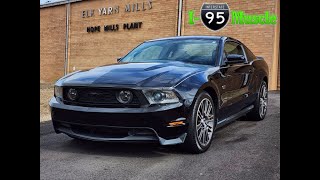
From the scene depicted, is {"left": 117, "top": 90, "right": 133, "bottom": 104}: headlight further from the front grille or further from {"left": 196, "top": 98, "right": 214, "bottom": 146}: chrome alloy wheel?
{"left": 196, "top": 98, "right": 214, "bottom": 146}: chrome alloy wheel

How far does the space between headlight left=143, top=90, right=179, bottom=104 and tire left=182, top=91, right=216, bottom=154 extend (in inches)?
11.0

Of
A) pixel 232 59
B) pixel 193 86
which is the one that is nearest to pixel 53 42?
pixel 232 59

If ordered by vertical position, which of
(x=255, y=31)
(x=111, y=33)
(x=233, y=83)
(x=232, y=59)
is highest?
(x=111, y=33)

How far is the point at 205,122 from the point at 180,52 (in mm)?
1177

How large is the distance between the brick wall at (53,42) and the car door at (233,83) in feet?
54.9

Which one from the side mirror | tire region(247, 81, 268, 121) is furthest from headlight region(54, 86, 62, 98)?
tire region(247, 81, 268, 121)

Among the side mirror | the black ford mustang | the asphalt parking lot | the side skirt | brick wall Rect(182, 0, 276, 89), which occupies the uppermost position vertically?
brick wall Rect(182, 0, 276, 89)

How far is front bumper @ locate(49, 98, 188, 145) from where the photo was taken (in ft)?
11.2

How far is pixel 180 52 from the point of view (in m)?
4.71

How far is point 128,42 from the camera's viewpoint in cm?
1669

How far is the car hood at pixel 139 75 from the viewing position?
11.7 ft

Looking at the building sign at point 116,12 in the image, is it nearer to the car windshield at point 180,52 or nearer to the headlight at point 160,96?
the car windshield at point 180,52

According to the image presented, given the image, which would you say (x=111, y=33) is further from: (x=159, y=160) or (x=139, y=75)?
(x=159, y=160)
